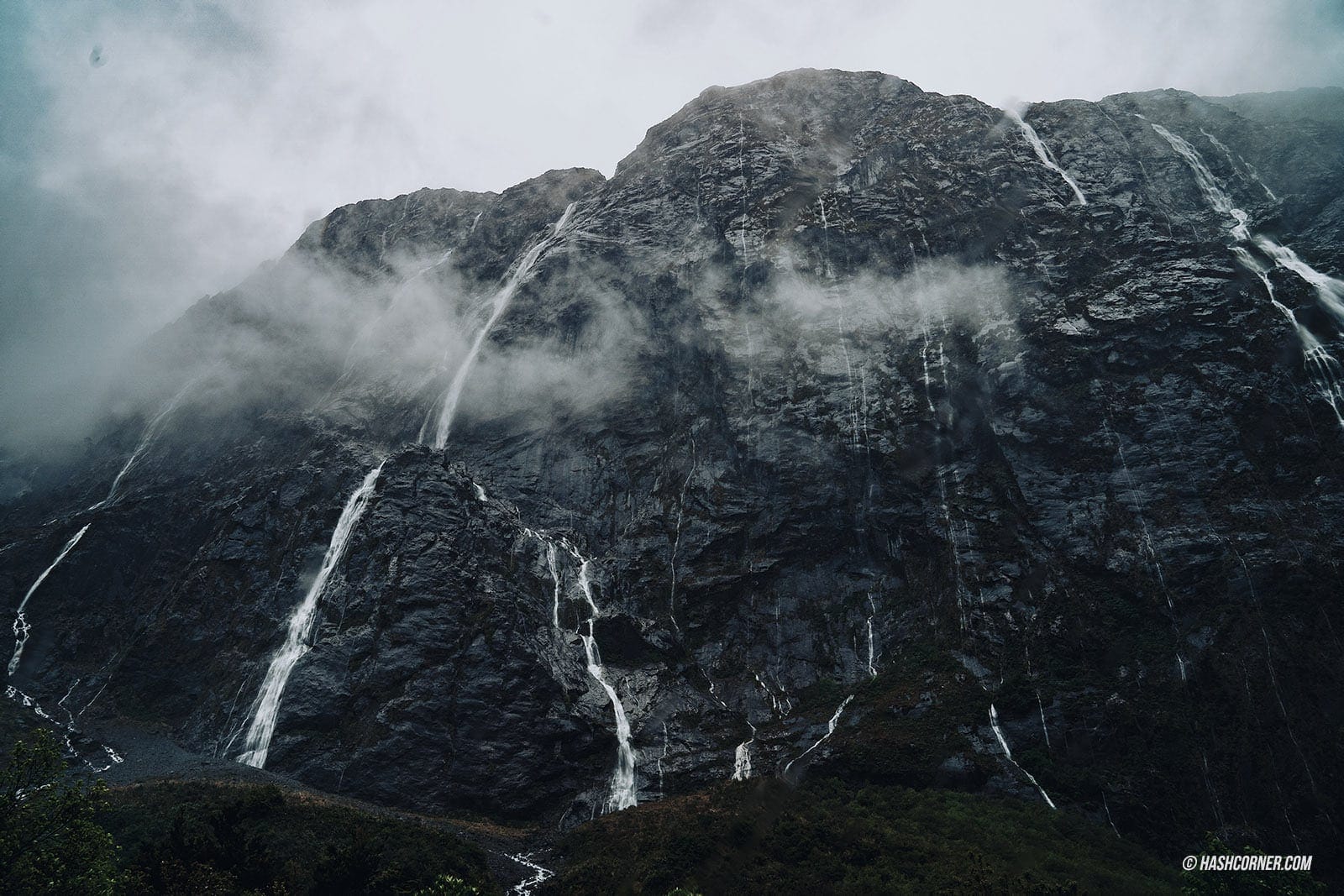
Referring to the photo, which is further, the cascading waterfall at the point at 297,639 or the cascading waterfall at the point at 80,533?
the cascading waterfall at the point at 80,533

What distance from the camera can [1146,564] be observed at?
50.2 meters

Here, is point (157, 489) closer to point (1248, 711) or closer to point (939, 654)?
point (939, 654)

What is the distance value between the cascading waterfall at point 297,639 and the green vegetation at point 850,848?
75.5 ft

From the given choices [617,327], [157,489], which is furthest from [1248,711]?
[157,489]

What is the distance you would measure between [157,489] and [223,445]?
8899mm

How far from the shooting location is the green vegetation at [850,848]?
3306 centimetres

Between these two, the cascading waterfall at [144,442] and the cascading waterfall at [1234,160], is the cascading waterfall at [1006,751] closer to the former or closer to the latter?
the cascading waterfall at [1234,160]

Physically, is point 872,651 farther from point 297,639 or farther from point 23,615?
point 23,615

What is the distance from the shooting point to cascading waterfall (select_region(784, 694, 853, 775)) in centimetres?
4769

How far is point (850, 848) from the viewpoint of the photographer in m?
36.3

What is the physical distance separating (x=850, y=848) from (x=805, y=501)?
31.3m

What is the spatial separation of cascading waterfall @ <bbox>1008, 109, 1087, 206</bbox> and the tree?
87356 millimetres

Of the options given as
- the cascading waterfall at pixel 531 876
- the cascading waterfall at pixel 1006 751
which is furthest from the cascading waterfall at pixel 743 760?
the cascading waterfall at pixel 1006 751

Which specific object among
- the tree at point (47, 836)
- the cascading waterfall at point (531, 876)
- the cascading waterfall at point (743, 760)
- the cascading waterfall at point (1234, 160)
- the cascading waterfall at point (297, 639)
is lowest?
the cascading waterfall at point (531, 876)
